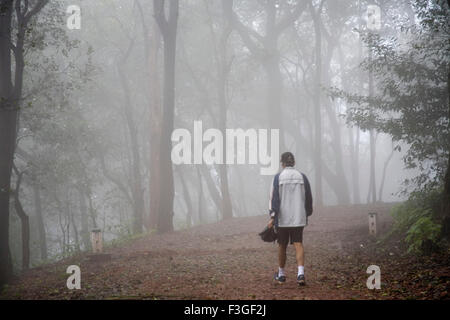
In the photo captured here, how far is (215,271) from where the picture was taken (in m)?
8.70

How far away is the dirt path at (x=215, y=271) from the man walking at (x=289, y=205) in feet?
2.73

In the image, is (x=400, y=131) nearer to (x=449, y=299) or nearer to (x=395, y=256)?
(x=395, y=256)

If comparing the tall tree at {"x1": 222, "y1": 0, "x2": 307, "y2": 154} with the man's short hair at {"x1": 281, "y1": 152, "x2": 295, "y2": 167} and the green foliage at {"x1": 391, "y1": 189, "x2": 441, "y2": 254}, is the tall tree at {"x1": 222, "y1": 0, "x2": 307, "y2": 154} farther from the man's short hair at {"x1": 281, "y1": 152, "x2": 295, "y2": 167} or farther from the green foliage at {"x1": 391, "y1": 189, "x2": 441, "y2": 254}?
the man's short hair at {"x1": 281, "y1": 152, "x2": 295, "y2": 167}

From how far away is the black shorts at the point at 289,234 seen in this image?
662 centimetres

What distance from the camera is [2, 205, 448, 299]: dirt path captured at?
663 centimetres

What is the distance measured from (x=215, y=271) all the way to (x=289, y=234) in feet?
8.73

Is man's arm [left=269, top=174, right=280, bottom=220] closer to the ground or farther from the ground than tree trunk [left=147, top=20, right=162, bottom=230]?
closer to the ground

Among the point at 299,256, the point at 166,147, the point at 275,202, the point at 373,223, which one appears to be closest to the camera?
the point at 299,256

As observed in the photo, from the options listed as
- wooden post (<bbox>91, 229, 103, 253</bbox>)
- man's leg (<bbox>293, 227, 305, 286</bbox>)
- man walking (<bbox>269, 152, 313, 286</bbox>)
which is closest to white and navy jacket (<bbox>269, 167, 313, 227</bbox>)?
man walking (<bbox>269, 152, 313, 286</bbox>)

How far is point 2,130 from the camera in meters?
9.84

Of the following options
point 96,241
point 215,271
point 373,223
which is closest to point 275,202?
point 215,271

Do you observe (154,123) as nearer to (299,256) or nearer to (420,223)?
(420,223)

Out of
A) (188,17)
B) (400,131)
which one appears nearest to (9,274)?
(400,131)

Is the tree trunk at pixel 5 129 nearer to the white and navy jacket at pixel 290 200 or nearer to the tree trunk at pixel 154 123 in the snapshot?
the white and navy jacket at pixel 290 200
